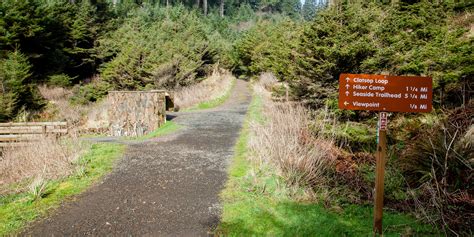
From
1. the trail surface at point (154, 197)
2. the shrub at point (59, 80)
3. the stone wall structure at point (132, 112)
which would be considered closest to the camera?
the trail surface at point (154, 197)

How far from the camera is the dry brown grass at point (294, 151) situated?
213 inches

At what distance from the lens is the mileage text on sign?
3756mm

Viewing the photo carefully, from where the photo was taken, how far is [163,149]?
8.20 m

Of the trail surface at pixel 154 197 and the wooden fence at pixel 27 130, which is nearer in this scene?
the trail surface at pixel 154 197

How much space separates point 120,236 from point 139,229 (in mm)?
260

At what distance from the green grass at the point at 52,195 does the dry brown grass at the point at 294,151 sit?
340 centimetres

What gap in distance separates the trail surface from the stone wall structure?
2081mm

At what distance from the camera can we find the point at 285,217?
14.5 ft

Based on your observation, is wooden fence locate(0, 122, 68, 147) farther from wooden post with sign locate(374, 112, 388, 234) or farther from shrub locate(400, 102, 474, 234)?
shrub locate(400, 102, 474, 234)

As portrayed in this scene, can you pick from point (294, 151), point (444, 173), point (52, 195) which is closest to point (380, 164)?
point (444, 173)

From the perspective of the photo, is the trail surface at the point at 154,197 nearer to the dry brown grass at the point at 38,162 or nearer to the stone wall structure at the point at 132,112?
the dry brown grass at the point at 38,162

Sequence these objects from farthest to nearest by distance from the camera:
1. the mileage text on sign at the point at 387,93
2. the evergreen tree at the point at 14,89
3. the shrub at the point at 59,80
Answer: the shrub at the point at 59,80 → the evergreen tree at the point at 14,89 → the mileage text on sign at the point at 387,93

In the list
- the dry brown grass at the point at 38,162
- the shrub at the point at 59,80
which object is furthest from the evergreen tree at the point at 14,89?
the dry brown grass at the point at 38,162

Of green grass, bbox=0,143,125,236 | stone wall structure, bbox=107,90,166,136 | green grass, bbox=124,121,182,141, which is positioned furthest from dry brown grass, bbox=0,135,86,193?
stone wall structure, bbox=107,90,166,136
